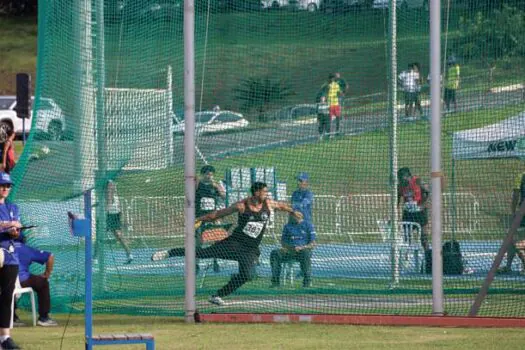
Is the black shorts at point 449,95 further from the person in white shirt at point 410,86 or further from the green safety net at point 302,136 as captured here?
the person in white shirt at point 410,86

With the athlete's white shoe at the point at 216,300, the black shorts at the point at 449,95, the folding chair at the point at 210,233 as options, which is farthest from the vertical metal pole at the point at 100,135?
the black shorts at the point at 449,95

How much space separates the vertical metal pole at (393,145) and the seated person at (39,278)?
11.9ft

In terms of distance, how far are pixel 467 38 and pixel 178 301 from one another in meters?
4.20

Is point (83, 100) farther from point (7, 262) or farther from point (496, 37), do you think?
point (496, 37)

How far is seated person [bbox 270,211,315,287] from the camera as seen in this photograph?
12781 millimetres

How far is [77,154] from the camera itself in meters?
13.2

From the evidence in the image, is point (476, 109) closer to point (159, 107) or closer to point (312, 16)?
point (312, 16)

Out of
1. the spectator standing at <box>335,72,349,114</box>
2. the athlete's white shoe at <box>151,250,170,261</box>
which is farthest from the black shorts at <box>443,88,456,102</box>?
the athlete's white shoe at <box>151,250,170,261</box>

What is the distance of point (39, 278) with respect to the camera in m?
12.6

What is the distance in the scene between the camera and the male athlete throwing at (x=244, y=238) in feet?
42.2

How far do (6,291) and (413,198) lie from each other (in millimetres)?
4413

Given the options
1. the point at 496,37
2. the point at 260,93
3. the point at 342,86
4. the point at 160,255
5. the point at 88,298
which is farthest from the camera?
the point at 160,255

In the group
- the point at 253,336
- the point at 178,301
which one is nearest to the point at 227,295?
the point at 178,301

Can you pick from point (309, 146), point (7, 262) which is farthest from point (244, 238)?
point (7, 262)
